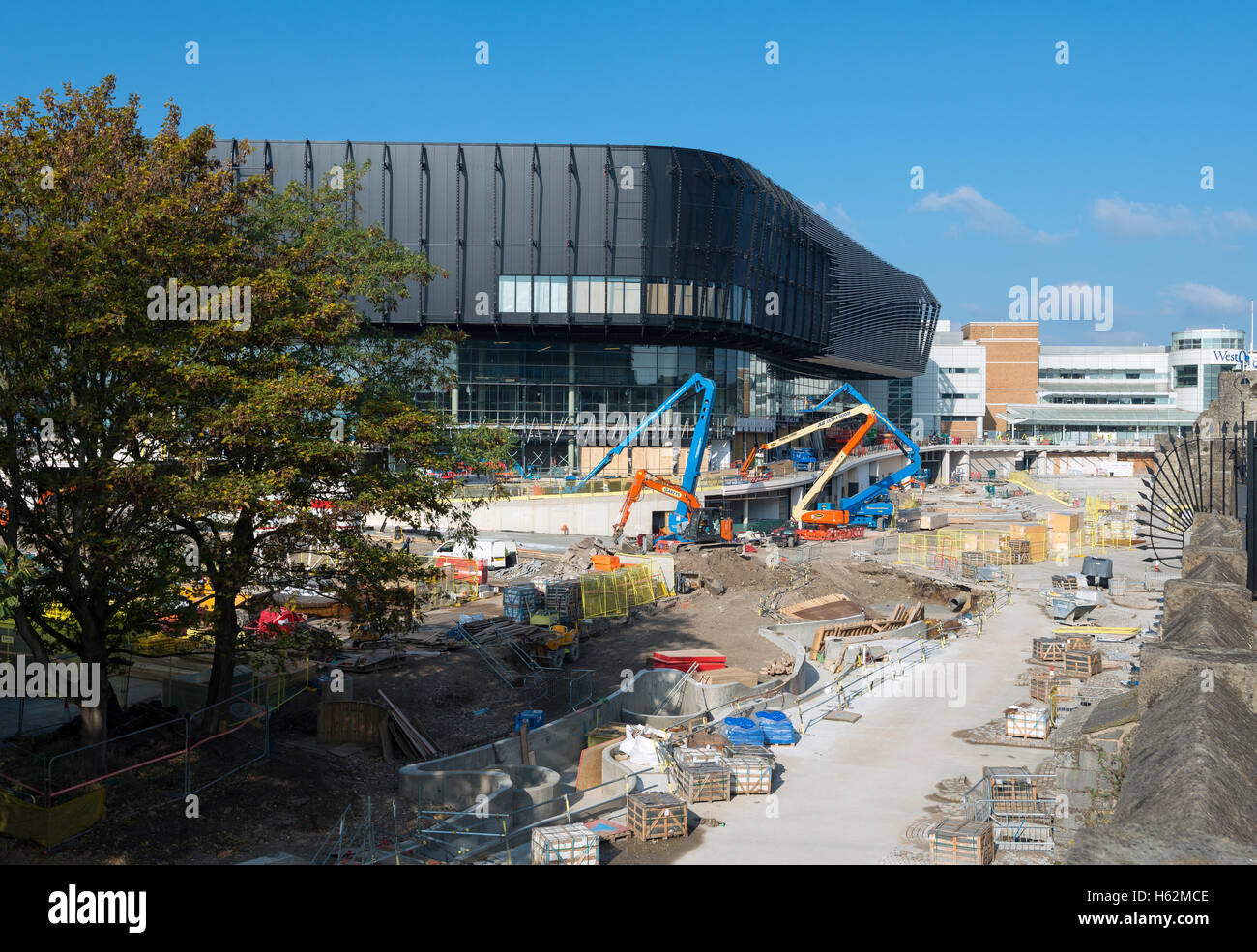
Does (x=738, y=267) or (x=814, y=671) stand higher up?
(x=738, y=267)

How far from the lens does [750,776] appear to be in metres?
18.8

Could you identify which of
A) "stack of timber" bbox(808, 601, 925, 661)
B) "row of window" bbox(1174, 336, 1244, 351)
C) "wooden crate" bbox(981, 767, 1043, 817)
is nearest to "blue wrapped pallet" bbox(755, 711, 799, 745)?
"wooden crate" bbox(981, 767, 1043, 817)

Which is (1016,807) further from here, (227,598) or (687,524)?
(687,524)

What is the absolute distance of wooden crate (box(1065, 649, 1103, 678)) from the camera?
26.4 m

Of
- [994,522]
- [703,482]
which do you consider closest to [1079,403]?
[994,522]

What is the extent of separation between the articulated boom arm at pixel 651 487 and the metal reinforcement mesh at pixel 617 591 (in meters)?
10.2

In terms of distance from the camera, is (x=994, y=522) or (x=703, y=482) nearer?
(x=703, y=482)

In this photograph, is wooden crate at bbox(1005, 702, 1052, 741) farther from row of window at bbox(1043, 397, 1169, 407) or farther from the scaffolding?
row of window at bbox(1043, 397, 1169, 407)

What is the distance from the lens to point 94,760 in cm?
1730
